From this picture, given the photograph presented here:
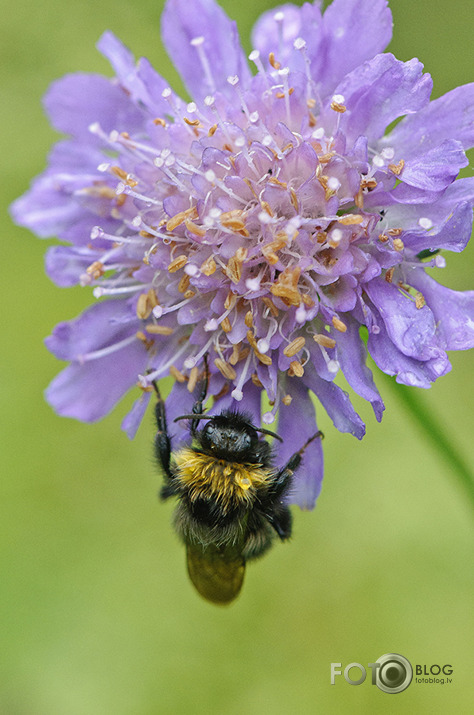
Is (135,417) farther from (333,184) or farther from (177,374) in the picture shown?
(333,184)

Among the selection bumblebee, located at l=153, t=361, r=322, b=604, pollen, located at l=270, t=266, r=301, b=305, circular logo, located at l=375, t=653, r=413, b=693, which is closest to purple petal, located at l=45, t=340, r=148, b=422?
bumblebee, located at l=153, t=361, r=322, b=604

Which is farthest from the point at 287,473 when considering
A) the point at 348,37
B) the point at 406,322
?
the point at 348,37

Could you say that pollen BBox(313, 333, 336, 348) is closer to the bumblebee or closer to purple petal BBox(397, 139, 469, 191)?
the bumblebee

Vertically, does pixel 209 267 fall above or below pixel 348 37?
below

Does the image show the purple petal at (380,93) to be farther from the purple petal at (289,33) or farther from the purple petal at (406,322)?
the purple petal at (406,322)

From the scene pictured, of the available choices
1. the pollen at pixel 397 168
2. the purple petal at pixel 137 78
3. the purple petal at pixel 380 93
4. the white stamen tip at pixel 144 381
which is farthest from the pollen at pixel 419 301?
the purple petal at pixel 137 78

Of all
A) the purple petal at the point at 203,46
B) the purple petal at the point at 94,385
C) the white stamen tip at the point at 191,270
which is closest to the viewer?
the white stamen tip at the point at 191,270

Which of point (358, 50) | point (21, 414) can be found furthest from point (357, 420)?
point (21, 414)
